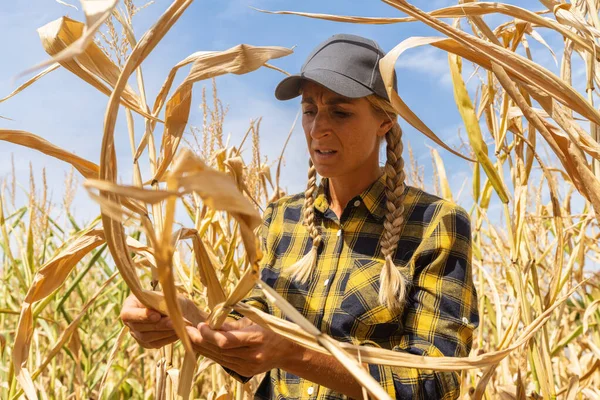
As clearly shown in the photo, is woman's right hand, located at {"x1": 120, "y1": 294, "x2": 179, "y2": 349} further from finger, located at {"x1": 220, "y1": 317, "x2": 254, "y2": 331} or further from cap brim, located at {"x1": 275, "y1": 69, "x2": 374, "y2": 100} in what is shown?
cap brim, located at {"x1": 275, "y1": 69, "x2": 374, "y2": 100}

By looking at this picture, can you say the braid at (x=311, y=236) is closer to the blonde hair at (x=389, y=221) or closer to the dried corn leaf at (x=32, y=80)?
the blonde hair at (x=389, y=221)

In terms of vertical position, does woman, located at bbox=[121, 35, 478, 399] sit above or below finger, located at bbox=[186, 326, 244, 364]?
above

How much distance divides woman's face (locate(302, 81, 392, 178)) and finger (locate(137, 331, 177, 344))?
550 mm

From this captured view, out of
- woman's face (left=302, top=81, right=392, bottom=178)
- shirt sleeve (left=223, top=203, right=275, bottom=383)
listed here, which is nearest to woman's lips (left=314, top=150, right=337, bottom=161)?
woman's face (left=302, top=81, right=392, bottom=178)

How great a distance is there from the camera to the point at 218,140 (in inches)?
65.9


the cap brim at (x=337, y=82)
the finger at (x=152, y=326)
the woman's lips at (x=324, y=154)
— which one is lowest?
the finger at (x=152, y=326)

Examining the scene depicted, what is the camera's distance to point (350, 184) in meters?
1.50

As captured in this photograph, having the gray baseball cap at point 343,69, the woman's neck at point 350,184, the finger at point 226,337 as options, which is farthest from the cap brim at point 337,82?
the finger at point 226,337

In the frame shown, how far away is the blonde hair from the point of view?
1.26 meters

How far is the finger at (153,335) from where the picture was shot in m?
0.95

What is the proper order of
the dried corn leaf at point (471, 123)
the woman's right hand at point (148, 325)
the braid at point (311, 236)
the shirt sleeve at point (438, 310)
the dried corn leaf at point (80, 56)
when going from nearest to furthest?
the dried corn leaf at point (80, 56), the woman's right hand at point (148, 325), the dried corn leaf at point (471, 123), the shirt sleeve at point (438, 310), the braid at point (311, 236)

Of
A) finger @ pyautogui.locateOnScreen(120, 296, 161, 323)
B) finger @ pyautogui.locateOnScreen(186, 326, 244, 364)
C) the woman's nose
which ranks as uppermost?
the woman's nose

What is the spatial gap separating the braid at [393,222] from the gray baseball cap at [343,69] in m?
0.13

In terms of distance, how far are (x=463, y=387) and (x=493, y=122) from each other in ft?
2.04
